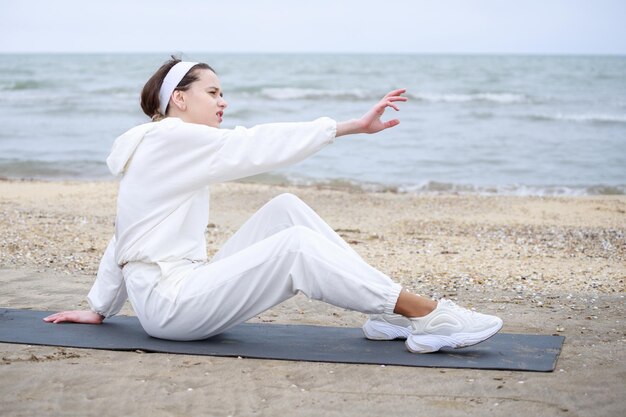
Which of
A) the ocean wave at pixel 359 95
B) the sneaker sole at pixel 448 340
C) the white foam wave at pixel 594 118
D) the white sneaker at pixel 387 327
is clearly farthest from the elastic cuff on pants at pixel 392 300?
the ocean wave at pixel 359 95

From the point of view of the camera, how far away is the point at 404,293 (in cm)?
380

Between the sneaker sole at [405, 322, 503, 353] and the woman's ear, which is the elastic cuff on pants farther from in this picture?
the woman's ear

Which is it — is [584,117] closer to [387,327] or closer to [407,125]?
[407,125]

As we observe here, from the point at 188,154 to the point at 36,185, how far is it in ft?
28.4

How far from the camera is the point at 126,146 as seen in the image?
158 inches

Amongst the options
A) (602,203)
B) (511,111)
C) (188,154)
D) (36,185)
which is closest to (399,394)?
(188,154)

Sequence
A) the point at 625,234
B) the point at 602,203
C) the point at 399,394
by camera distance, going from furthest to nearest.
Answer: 1. the point at 602,203
2. the point at 625,234
3. the point at 399,394

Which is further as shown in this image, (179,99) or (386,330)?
(386,330)

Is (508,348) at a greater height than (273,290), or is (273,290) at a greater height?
(273,290)

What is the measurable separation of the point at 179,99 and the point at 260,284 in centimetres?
104

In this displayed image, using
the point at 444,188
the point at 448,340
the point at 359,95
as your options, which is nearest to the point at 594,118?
the point at 359,95

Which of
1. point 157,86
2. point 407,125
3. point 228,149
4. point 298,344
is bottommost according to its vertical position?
point 407,125

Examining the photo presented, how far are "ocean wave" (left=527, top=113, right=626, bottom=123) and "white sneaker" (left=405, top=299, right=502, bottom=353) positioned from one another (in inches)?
742

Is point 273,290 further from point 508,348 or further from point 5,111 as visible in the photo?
point 5,111
